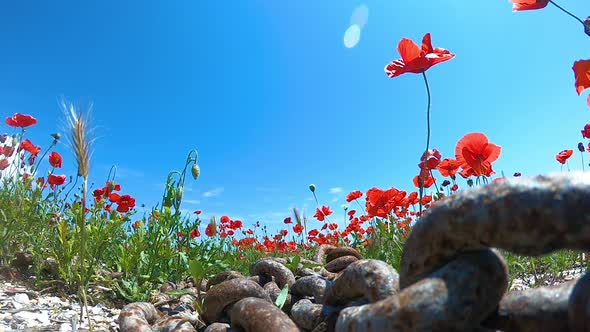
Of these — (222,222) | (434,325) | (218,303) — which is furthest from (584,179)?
(222,222)

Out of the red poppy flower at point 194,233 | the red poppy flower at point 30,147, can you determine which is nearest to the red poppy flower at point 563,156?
the red poppy flower at point 194,233

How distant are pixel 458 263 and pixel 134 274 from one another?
369 centimetres

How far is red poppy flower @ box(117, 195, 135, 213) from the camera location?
5.36m

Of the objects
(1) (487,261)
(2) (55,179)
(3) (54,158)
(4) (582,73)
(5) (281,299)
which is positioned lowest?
(5) (281,299)

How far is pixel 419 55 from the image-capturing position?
327cm

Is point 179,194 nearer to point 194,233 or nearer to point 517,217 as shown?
point 194,233

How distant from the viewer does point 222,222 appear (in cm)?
802

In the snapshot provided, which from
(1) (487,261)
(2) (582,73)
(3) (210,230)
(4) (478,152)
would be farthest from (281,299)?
(3) (210,230)

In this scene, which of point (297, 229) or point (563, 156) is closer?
point (563, 156)

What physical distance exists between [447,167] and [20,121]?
583cm

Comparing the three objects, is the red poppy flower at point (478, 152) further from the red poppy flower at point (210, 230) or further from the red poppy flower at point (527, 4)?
the red poppy flower at point (210, 230)

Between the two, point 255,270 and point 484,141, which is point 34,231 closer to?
point 255,270

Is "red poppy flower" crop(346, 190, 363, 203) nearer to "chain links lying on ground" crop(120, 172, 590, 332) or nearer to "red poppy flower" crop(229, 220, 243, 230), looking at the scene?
"red poppy flower" crop(229, 220, 243, 230)

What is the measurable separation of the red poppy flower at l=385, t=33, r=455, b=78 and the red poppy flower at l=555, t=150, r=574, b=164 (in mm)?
3893
